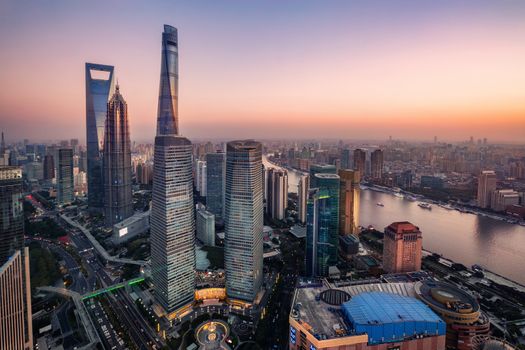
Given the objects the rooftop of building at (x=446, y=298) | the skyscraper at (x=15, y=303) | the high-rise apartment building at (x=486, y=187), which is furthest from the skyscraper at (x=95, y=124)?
the high-rise apartment building at (x=486, y=187)

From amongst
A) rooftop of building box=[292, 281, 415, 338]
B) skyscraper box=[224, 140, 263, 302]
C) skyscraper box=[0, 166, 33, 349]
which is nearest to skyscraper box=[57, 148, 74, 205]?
skyscraper box=[224, 140, 263, 302]

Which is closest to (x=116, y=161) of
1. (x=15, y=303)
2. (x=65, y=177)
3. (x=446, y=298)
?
(x=65, y=177)

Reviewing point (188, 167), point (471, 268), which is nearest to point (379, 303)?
point (188, 167)

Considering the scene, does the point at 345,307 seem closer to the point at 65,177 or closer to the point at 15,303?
the point at 15,303

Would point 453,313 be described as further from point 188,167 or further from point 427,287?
point 188,167

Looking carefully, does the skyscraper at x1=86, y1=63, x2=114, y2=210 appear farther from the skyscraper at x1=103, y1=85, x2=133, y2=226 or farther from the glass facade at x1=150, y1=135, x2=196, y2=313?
the glass facade at x1=150, y1=135, x2=196, y2=313
